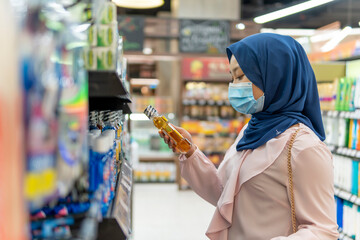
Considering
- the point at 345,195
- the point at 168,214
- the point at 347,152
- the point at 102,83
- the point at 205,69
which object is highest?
the point at 205,69

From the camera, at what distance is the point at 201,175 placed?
6.68ft

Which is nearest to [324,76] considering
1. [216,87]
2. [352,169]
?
[352,169]

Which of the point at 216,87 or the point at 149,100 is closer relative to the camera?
the point at 216,87

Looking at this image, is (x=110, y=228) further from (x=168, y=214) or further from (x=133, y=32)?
(x=133, y=32)

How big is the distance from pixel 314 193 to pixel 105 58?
37.9 inches

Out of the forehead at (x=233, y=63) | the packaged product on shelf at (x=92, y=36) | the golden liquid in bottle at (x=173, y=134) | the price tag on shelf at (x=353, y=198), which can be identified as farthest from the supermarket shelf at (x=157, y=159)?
the packaged product on shelf at (x=92, y=36)

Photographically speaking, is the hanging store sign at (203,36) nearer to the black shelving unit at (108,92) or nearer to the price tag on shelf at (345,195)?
the price tag on shelf at (345,195)

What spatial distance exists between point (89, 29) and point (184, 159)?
46.2 inches

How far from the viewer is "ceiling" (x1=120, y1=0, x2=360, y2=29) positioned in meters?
14.3

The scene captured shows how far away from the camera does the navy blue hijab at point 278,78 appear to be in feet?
5.55

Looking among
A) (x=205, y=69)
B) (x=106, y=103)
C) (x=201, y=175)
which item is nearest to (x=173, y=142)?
(x=201, y=175)

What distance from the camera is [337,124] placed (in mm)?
4496

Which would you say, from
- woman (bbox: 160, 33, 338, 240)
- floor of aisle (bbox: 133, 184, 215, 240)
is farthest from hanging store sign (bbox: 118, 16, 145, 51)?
woman (bbox: 160, 33, 338, 240)

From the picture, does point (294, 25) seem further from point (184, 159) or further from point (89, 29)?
point (89, 29)
